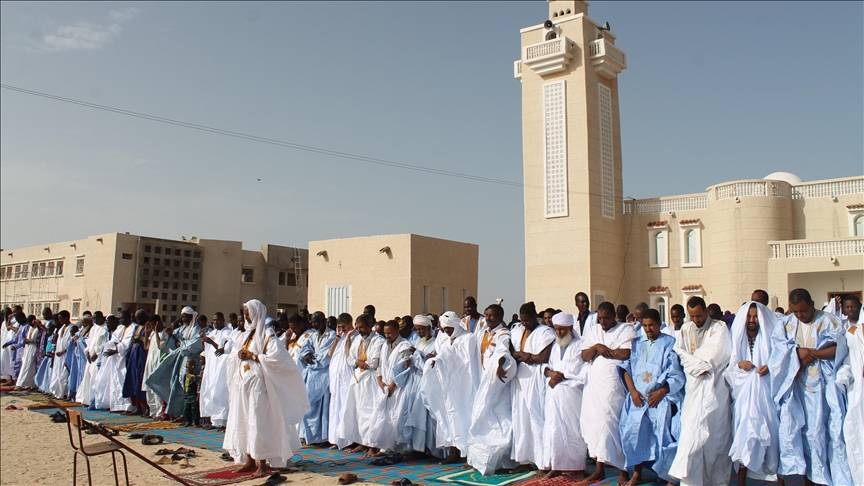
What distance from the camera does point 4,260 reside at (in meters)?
39.0

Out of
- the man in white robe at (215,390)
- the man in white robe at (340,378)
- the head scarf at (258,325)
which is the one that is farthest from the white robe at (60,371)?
the head scarf at (258,325)

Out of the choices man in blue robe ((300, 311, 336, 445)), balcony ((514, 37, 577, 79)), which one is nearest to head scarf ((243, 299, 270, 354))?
man in blue robe ((300, 311, 336, 445))

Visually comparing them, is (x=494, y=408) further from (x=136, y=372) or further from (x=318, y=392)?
(x=136, y=372)

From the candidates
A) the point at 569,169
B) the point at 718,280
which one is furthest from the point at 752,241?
the point at 569,169

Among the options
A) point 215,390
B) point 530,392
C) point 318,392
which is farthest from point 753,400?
point 215,390

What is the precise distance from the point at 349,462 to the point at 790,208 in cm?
2065

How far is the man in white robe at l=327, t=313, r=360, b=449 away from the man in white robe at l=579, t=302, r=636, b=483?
3.13 m

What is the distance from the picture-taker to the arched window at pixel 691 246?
25.2 m

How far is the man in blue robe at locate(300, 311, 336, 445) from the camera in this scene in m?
9.02

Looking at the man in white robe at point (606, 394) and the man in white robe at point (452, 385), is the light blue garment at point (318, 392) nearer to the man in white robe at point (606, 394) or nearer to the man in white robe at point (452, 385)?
the man in white robe at point (452, 385)

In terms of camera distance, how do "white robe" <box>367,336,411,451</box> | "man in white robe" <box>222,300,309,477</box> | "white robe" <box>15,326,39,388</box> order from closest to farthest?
"man in white robe" <box>222,300,309,477</box>
"white robe" <box>367,336,411,451</box>
"white robe" <box>15,326,39,388</box>

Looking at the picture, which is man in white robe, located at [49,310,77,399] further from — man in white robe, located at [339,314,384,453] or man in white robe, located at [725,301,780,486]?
man in white robe, located at [725,301,780,486]

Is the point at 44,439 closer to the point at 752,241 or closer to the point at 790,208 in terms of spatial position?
the point at 752,241

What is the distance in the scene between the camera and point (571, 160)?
83.3 ft
